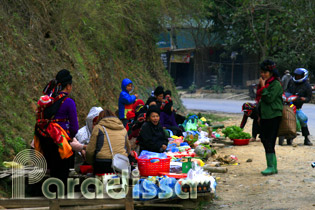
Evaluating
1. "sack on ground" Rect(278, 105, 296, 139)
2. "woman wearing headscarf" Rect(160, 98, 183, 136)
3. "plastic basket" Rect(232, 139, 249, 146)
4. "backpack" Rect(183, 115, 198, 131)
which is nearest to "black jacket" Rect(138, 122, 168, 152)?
"sack on ground" Rect(278, 105, 296, 139)

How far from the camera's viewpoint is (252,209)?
Answer: 19.6ft

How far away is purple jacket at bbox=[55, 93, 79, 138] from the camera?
594cm

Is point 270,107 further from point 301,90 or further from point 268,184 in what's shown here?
point 301,90

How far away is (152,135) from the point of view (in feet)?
25.7

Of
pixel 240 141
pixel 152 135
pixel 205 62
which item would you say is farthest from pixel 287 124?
pixel 205 62

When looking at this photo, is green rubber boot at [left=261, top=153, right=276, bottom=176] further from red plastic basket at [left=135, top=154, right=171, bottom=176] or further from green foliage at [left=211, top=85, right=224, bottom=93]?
green foliage at [left=211, top=85, right=224, bottom=93]

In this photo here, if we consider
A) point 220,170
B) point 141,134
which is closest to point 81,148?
point 141,134

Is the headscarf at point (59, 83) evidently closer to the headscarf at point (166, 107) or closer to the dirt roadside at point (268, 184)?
the dirt roadside at point (268, 184)

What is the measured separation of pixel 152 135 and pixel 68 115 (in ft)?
7.06

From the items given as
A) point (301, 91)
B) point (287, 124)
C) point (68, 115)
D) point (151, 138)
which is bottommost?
point (151, 138)

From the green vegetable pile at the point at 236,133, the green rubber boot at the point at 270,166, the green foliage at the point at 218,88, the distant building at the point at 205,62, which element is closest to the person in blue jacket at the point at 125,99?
the green vegetable pile at the point at 236,133

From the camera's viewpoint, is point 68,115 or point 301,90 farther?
point 301,90

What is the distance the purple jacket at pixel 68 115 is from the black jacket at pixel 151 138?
6.25 ft

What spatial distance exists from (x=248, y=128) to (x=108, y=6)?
580 centimetres
